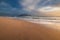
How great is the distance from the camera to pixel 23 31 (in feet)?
3.49

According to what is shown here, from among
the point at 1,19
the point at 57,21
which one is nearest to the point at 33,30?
the point at 57,21

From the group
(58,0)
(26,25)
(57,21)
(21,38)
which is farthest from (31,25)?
(58,0)

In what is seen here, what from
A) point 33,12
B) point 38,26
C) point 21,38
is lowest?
point 21,38

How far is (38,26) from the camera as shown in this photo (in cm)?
106

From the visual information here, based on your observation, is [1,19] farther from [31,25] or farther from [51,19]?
[51,19]

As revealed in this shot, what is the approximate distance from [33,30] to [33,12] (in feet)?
0.69

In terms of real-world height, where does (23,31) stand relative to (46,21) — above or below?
below

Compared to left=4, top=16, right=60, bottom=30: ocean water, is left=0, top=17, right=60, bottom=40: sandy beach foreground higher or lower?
lower

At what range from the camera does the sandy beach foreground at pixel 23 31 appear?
105 centimetres

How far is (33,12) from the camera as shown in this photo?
41.7 inches

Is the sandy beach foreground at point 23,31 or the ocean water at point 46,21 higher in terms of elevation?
the ocean water at point 46,21

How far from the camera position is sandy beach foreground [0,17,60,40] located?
41.3 inches

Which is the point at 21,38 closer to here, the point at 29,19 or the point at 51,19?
the point at 29,19

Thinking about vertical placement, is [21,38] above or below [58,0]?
below
